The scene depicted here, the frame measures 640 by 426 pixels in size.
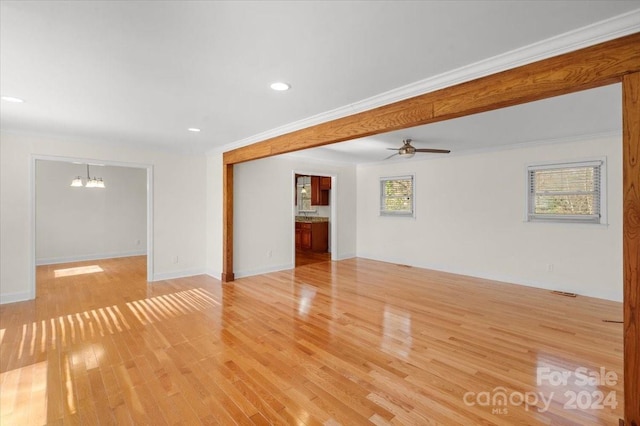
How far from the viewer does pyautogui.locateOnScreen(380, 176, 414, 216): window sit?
275 inches

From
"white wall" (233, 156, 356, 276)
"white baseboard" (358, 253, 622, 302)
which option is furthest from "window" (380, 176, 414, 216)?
"white wall" (233, 156, 356, 276)

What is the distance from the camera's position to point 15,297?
4348 millimetres

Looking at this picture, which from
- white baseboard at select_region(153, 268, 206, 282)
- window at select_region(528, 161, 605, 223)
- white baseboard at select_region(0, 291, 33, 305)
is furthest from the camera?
white baseboard at select_region(153, 268, 206, 282)

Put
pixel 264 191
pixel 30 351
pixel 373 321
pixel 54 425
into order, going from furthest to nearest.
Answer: pixel 264 191 → pixel 373 321 → pixel 30 351 → pixel 54 425

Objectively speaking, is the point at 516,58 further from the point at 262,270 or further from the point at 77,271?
the point at 77,271

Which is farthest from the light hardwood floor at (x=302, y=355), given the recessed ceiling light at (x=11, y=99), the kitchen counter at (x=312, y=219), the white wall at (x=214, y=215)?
the kitchen counter at (x=312, y=219)

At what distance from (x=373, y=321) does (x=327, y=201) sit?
577 cm

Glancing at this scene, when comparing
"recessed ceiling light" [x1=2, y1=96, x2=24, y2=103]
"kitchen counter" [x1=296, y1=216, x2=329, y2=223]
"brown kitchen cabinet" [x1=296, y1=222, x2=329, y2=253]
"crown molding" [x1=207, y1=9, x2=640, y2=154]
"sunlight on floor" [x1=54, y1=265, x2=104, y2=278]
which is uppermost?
"recessed ceiling light" [x1=2, y1=96, x2=24, y2=103]

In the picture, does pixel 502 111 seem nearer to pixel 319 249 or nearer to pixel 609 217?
pixel 609 217

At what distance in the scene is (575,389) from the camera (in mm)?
2307

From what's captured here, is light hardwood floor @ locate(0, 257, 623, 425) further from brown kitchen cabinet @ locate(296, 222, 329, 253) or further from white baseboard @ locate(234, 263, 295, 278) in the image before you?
brown kitchen cabinet @ locate(296, 222, 329, 253)

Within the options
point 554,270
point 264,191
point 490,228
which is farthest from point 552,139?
point 264,191

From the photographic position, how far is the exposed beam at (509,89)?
5.64 ft

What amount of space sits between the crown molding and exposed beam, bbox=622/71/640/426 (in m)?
0.29
